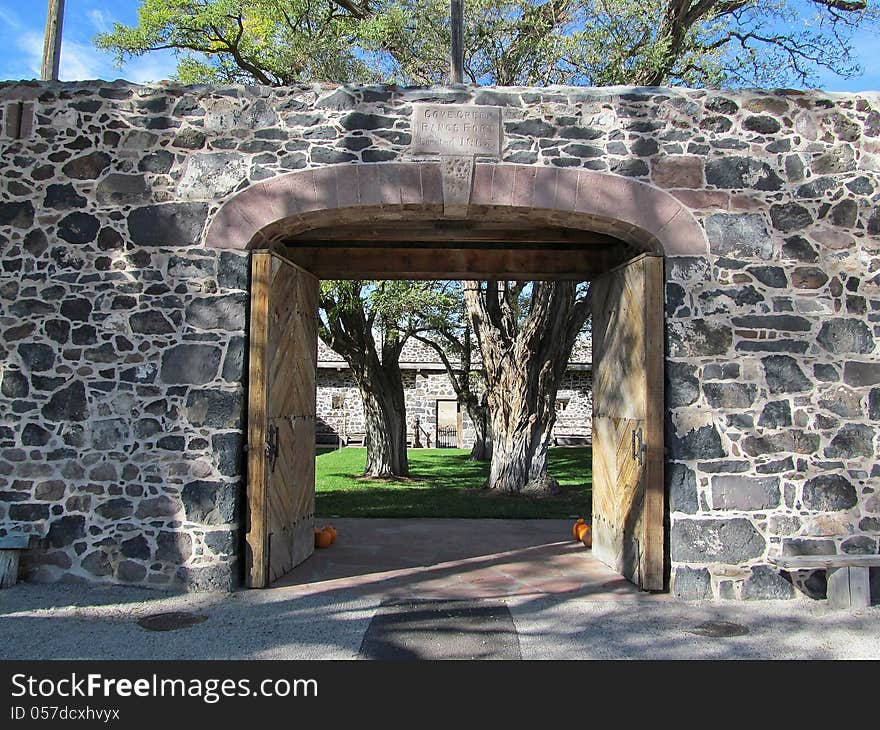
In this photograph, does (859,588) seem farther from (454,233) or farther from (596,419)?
(454,233)

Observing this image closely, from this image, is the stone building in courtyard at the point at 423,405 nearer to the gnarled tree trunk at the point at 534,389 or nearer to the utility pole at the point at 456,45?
the gnarled tree trunk at the point at 534,389

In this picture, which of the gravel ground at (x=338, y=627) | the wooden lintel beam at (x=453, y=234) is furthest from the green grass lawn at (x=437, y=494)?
the gravel ground at (x=338, y=627)

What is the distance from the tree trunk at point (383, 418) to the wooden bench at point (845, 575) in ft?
31.2

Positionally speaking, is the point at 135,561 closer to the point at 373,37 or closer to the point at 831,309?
the point at 831,309

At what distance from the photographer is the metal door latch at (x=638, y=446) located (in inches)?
232

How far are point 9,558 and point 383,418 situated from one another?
9080 millimetres

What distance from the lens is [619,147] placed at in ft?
19.3

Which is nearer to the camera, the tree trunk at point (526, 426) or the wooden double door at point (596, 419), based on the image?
the wooden double door at point (596, 419)

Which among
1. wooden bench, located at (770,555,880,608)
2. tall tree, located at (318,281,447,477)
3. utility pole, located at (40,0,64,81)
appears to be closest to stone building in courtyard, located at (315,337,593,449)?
tall tree, located at (318,281,447,477)

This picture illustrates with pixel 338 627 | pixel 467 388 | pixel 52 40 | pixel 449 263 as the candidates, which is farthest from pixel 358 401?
pixel 338 627

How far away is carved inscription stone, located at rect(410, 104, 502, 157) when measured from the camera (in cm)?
586

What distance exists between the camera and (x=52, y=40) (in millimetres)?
7359

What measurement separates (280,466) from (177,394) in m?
1.02

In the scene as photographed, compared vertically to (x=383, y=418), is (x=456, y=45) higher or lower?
higher
